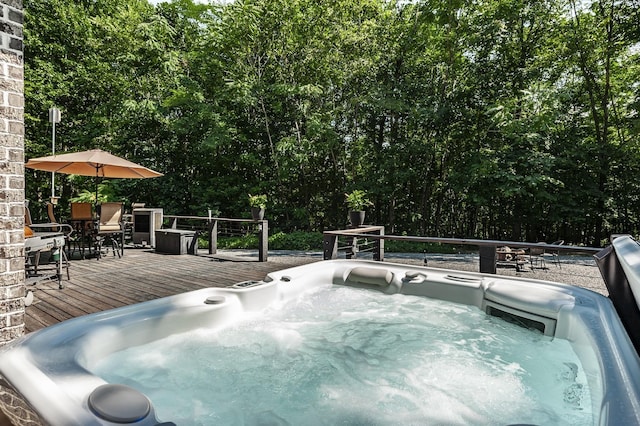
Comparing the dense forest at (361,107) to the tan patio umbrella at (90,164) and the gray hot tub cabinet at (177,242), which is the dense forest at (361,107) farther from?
the gray hot tub cabinet at (177,242)

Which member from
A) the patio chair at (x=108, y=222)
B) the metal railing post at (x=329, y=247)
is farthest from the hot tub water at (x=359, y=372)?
the patio chair at (x=108, y=222)

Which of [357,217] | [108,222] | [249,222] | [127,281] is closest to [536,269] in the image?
[357,217]

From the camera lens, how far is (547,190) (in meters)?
8.53

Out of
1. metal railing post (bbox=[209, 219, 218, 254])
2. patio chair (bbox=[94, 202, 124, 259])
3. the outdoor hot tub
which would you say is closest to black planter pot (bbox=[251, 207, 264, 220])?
metal railing post (bbox=[209, 219, 218, 254])

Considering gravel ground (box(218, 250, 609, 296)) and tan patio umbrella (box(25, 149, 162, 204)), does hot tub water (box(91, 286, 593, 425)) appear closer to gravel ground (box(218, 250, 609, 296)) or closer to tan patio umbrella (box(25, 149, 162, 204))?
gravel ground (box(218, 250, 609, 296))

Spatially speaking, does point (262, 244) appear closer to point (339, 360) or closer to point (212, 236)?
point (212, 236)

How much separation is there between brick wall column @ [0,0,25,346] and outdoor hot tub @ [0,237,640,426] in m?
0.36

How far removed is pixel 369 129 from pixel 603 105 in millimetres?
5510

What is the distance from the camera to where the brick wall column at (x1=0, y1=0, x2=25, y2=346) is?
1.74m

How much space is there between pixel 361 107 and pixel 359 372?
8.46 metres

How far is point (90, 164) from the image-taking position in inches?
218

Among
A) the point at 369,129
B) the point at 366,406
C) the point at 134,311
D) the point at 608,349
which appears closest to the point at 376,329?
the point at 366,406

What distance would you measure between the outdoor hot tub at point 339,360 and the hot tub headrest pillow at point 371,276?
0.25 meters

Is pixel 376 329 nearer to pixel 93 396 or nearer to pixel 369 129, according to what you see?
pixel 93 396
